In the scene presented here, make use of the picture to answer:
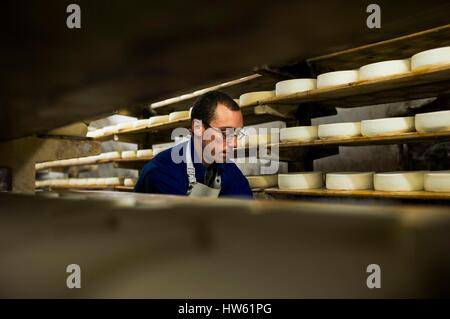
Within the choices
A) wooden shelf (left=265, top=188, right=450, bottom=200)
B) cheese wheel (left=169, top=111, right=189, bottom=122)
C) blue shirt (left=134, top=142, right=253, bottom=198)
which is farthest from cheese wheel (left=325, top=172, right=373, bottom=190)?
cheese wheel (left=169, top=111, right=189, bottom=122)

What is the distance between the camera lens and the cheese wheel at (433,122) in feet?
7.20

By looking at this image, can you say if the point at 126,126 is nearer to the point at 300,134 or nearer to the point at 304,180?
the point at 300,134

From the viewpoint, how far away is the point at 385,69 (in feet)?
7.87

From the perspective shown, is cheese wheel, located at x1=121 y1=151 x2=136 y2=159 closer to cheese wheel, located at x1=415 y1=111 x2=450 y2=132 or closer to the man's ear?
the man's ear

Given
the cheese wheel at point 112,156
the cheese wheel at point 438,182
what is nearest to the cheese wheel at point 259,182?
the cheese wheel at point 438,182

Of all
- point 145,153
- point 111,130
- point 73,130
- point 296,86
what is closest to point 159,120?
point 145,153

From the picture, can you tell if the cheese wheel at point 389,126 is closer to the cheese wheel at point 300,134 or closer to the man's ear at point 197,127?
the cheese wheel at point 300,134

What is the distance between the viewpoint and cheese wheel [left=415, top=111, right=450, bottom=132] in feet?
7.20

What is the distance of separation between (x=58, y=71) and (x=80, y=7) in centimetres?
17

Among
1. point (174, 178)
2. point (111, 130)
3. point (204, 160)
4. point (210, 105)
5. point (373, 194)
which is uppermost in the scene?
point (111, 130)

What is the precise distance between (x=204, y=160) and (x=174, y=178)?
0.78ft
